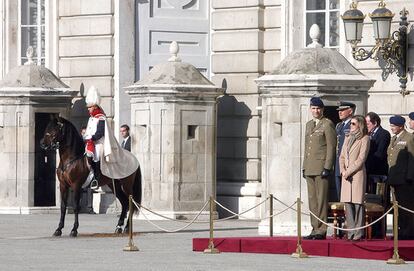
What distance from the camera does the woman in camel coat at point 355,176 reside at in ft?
73.3

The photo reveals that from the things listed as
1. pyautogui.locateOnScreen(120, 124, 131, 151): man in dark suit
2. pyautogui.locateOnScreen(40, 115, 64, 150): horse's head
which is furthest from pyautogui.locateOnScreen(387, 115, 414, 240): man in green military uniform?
pyautogui.locateOnScreen(120, 124, 131, 151): man in dark suit

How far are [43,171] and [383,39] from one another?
304 inches

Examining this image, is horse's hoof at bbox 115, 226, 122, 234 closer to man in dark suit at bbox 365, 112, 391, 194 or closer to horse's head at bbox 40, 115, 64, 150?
horse's head at bbox 40, 115, 64, 150

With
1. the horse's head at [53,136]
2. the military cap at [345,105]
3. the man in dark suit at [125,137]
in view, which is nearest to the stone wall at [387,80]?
the military cap at [345,105]

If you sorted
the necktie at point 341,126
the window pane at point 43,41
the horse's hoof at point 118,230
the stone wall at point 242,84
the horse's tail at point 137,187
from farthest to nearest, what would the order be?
the window pane at point 43,41 < the stone wall at point 242,84 < the horse's tail at point 137,187 < the horse's hoof at point 118,230 < the necktie at point 341,126

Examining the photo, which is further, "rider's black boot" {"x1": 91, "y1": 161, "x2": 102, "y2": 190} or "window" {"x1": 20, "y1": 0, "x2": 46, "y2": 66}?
"window" {"x1": 20, "y1": 0, "x2": 46, "y2": 66}

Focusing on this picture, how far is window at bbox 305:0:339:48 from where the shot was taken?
29.5 metres

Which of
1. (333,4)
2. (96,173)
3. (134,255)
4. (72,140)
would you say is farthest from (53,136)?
(333,4)

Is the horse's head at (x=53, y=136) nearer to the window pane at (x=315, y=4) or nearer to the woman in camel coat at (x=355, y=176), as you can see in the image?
the woman in camel coat at (x=355, y=176)

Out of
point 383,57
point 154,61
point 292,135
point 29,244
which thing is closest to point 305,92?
point 292,135

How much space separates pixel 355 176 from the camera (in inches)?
883

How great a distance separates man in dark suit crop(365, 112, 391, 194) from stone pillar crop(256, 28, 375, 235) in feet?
6.04

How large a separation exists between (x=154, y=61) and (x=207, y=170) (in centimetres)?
330

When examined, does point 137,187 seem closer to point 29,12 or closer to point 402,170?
point 402,170
